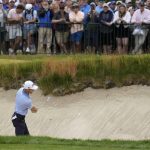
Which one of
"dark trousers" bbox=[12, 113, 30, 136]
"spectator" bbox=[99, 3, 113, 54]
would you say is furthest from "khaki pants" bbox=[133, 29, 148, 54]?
"dark trousers" bbox=[12, 113, 30, 136]

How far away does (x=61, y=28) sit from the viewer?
18781mm

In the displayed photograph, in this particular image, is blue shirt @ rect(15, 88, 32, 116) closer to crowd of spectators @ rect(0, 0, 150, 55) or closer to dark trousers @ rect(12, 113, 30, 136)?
dark trousers @ rect(12, 113, 30, 136)

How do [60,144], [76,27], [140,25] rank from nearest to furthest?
[60,144], [140,25], [76,27]

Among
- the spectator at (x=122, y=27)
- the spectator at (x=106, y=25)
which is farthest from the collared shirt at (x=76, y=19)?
the spectator at (x=122, y=27)

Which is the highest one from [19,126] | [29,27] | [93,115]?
[29,27]

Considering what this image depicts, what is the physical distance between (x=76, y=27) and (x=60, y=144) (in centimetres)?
733

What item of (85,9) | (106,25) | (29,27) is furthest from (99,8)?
(29,27)

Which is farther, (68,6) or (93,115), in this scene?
(68,6)

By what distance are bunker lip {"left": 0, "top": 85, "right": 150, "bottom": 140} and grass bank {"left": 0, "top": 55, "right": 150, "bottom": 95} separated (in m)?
0.25

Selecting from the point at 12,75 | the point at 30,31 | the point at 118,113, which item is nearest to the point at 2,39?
the point at 30,31

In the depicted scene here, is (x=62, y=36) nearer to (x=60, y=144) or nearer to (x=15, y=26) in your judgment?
(x=15, y=26)

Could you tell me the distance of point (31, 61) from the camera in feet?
56.7

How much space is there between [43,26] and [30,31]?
19.9 inches

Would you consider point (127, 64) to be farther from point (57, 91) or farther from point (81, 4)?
point (81, 4)
